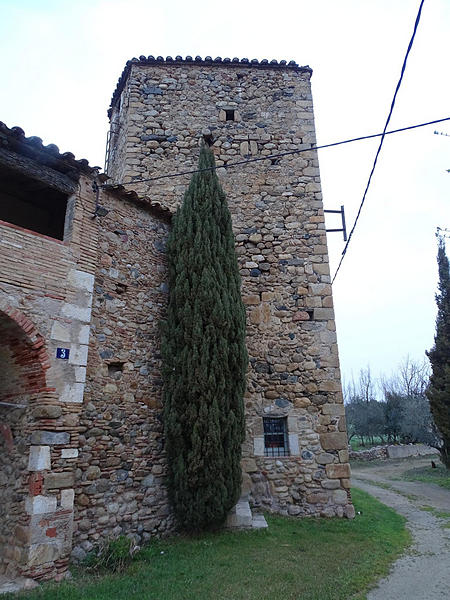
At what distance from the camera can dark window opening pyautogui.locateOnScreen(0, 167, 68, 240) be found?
6.62 meters

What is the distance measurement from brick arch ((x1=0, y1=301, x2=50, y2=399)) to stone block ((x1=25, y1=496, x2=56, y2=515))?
1.22 meters

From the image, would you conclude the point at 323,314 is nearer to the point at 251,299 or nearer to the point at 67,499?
the point at 251,299

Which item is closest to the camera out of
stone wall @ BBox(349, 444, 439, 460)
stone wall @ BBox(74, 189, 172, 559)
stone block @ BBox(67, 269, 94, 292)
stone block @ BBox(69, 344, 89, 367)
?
stone block @ BBox(69, 344, 89, 367)

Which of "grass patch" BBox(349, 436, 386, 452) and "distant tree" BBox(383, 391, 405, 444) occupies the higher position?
"distant tree" BBox(383, 391, 405, 444)

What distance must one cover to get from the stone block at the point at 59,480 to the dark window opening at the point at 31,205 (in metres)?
4.00

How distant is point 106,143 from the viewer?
1152 centimetres

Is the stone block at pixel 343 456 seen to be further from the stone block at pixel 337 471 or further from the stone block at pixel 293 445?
the stone block at pixel 293 445

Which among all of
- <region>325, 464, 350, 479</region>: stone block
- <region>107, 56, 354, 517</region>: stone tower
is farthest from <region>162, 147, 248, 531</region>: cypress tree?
<region>325, 464, 350, 479</region>: stone block

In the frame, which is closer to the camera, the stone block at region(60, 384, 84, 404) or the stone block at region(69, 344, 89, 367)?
the stone block at region(60, 384, 84, 404)

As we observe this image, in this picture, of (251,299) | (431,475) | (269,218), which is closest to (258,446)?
(251,299)

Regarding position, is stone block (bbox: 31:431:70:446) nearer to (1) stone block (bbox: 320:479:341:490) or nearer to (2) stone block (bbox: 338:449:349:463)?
(1) stone block (bbox: 320:479:341:490)

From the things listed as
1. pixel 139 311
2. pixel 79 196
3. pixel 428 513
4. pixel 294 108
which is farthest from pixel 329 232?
pixel 428 513

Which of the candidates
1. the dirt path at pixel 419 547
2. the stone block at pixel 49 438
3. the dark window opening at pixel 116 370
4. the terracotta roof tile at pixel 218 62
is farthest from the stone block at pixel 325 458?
the terracotta roof tile at pixel 218 62

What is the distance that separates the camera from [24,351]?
5.35 m
